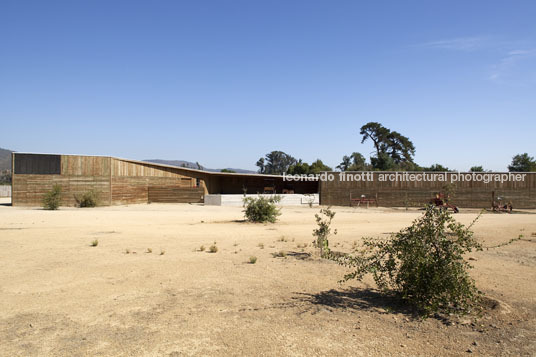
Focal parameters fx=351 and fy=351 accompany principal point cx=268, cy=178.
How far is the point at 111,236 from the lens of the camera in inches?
478

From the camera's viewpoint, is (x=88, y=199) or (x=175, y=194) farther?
(x=175, y=194)

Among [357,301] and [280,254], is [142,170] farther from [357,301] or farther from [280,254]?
[357,301]

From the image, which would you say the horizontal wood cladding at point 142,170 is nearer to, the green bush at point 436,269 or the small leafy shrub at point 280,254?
the small leafy shrub at point 280,254

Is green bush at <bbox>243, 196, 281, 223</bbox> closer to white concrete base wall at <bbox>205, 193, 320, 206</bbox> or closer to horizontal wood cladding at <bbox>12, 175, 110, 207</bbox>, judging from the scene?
white concrete base wall at <bbox>205, 193, 320, 206</bbox>

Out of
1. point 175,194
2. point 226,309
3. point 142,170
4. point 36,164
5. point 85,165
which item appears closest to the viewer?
point 226,309

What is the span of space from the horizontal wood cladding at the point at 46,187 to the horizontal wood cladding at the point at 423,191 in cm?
2137

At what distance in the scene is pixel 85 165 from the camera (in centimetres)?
2938

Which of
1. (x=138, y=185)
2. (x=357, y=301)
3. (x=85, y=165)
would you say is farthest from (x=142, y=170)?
(x=357, y=301)

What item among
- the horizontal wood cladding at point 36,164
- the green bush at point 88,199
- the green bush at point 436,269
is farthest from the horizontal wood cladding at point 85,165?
the green bush at point 436,269

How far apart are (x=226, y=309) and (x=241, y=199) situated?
27.3m

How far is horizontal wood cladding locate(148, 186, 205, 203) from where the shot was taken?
111 feet

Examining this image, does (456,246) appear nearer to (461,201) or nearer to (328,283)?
(328,283)

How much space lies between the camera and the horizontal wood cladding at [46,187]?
2850 cm

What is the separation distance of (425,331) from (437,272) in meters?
0.88
